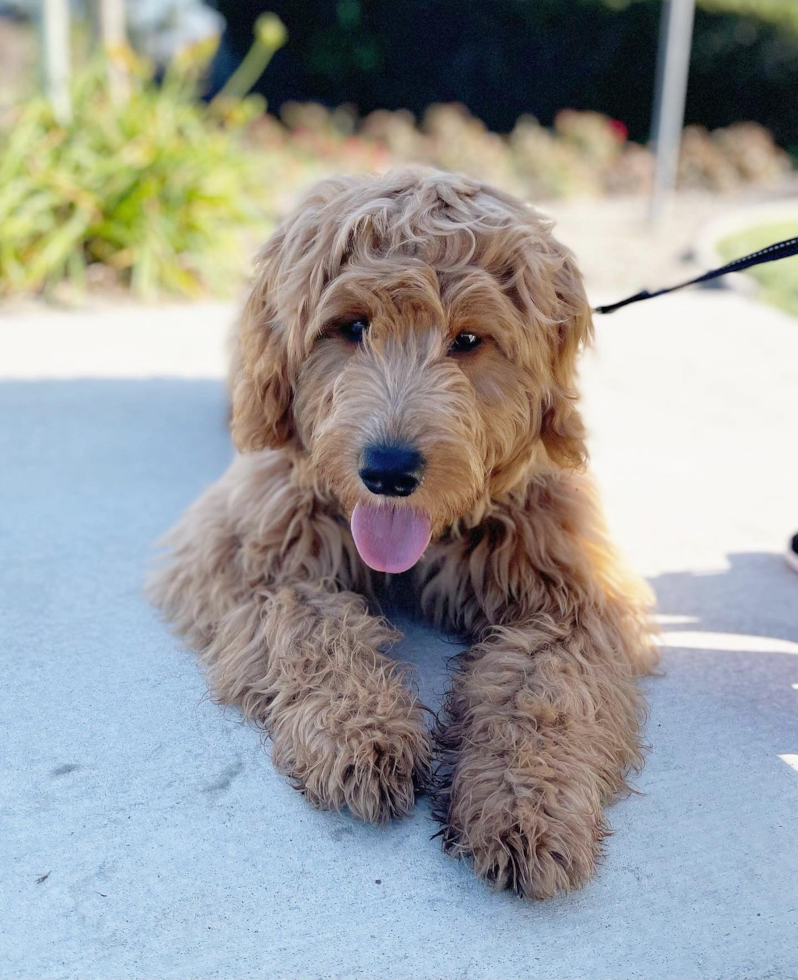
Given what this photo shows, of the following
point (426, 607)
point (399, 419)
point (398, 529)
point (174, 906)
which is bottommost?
point (174, 906)

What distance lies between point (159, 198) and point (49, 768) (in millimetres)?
6106

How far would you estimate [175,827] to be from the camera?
2516mm

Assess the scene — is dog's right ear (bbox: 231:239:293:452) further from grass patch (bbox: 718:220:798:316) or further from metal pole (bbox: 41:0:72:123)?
grass patch (bbox: 718:220:798:316)

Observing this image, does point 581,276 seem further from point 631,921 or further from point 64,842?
point 64,842

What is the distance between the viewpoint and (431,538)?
3016 millimetres

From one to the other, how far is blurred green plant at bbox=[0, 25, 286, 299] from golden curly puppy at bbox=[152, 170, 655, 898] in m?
4.71

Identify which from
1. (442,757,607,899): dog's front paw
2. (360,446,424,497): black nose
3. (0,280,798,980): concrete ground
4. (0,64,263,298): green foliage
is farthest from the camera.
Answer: (0,64,263,298): green foliage

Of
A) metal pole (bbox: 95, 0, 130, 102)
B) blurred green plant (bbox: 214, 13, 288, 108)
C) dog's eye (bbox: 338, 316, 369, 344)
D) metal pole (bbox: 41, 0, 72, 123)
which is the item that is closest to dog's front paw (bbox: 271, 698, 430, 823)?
dog's eye (bbox: 338, 316, 369, 344)

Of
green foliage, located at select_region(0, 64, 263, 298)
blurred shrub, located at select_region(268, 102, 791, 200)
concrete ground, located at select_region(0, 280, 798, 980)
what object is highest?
blurred shrub, located at select_region(268, 102, 791, 200)

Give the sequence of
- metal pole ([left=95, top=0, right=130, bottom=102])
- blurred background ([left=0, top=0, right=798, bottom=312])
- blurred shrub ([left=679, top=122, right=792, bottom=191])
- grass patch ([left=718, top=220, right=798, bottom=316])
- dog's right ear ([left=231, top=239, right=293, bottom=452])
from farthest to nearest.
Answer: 1. blurred shrub ([left=679, top=122, right=792, bottom=191])
2. grass patch ([left=718, top=220, right=798, bottom=316])
3. metal pole ([left=95, top=0, right=130, bottom=102])
4. blurred background ([left=0, top=0, right=798, bottom=312])
5. dog's right ear ([left=231, top=239, right=293, bottom=452])

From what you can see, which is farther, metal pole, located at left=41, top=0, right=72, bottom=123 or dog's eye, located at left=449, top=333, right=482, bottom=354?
metal pole, located at left=41, top=0, right=72, bottom=123

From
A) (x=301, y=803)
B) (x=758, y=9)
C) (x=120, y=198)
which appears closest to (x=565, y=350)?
(x=301, y=803)

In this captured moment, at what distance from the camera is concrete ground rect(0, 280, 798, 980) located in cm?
220

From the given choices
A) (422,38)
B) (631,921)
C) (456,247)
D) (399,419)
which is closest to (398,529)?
(399,419)
